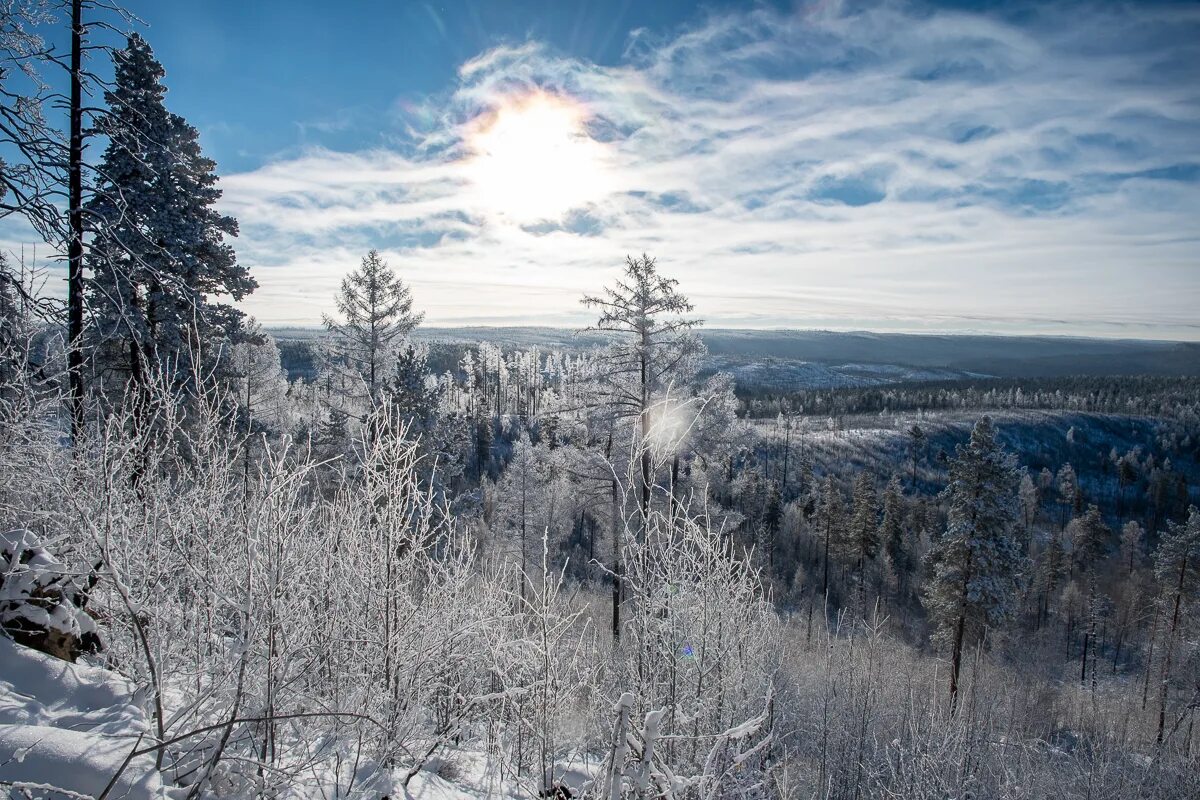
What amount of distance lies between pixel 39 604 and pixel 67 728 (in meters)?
1.60

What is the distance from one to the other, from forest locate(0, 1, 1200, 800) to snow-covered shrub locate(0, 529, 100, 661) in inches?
0.8

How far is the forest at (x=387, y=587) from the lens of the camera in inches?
123

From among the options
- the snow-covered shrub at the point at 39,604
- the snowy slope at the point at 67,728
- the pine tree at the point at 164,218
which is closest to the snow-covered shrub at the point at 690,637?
the snowy slope at the point at 67,728

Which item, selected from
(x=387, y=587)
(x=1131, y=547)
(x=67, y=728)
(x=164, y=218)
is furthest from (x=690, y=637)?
(x=1131, y=547)

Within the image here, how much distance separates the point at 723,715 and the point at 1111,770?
992 cm

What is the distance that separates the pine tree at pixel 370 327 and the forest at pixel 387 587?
0.26ft

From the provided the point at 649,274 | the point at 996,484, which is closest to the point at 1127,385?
the point at 996,484

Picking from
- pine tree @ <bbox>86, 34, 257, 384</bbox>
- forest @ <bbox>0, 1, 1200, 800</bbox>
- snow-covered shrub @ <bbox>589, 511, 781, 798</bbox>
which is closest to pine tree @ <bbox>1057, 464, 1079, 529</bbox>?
forest @ <bbox>0, 1, 1200, 800</bbox>

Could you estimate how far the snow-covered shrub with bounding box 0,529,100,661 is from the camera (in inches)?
161

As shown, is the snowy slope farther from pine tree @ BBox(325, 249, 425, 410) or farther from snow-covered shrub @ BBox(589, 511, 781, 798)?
pine tree @ BBox(325, 249, 425, 410)

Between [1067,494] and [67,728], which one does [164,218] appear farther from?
[1067,494]

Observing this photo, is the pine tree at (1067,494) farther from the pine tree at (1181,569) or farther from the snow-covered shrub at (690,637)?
the snow-covered shrub at (690,637)

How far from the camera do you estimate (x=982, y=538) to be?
1911 centimetres

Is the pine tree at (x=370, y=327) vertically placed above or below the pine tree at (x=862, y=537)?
above
